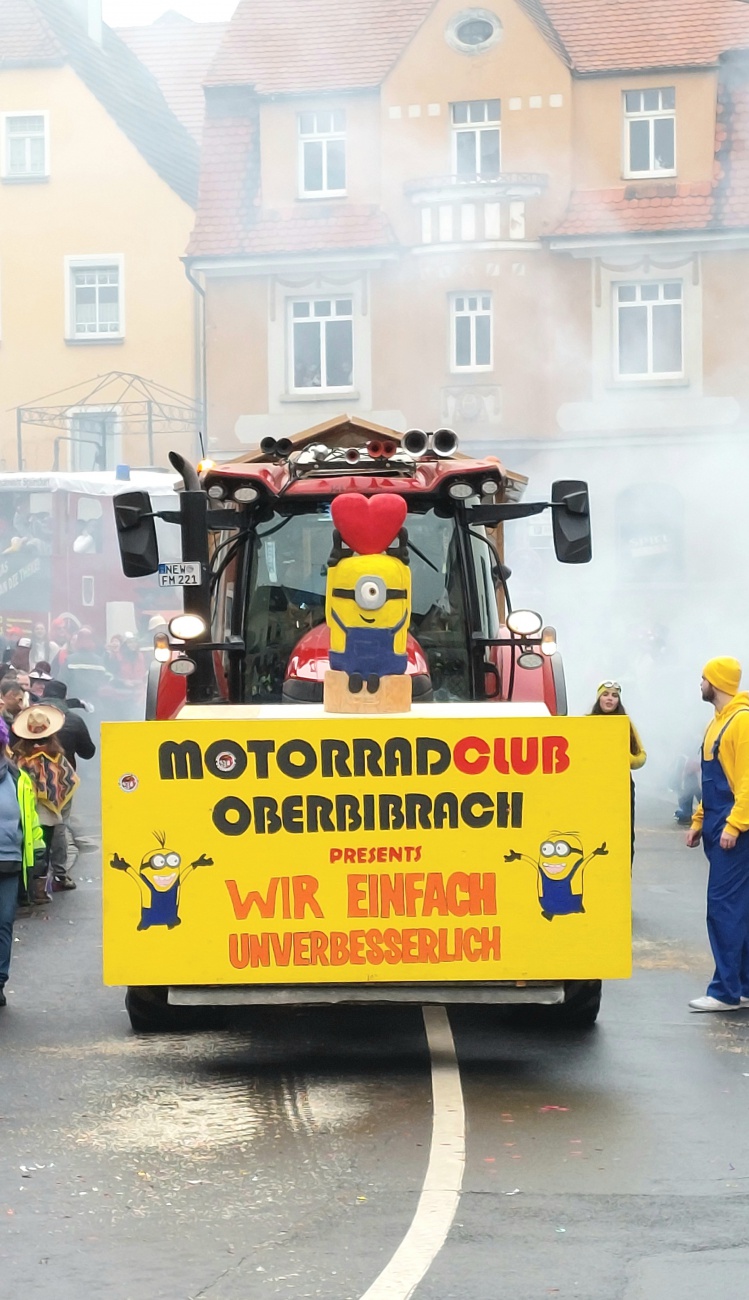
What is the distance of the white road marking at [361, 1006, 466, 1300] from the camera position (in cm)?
552

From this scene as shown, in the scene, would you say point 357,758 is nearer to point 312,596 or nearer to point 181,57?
point 312,596

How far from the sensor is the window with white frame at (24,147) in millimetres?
38375

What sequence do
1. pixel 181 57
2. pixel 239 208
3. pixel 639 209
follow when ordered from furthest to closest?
pixel 181 57
pixel 239 208
pixel 639 209

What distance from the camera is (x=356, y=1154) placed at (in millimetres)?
6824

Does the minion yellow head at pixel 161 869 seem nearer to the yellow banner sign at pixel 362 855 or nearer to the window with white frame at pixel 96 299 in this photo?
the yellow banner sign at pixel 362 855

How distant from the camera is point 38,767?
1395 cm

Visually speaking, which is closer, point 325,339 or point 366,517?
point 366,517

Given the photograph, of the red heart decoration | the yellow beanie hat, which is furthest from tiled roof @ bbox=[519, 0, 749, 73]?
the red heart decoration

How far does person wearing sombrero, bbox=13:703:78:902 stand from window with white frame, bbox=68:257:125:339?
25419 millimetres

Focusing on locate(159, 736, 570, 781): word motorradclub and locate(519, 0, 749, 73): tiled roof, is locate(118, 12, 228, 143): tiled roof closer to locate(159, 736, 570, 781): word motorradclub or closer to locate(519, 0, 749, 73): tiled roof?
locate(519, 0, 749, 73): tiled roof

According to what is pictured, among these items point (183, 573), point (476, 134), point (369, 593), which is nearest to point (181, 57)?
point (476, 134)

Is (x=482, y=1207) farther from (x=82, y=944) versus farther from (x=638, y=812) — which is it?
(x=638, y=812)

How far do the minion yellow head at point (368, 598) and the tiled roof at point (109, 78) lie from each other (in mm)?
30716

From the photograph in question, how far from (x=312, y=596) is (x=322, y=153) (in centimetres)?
2283
